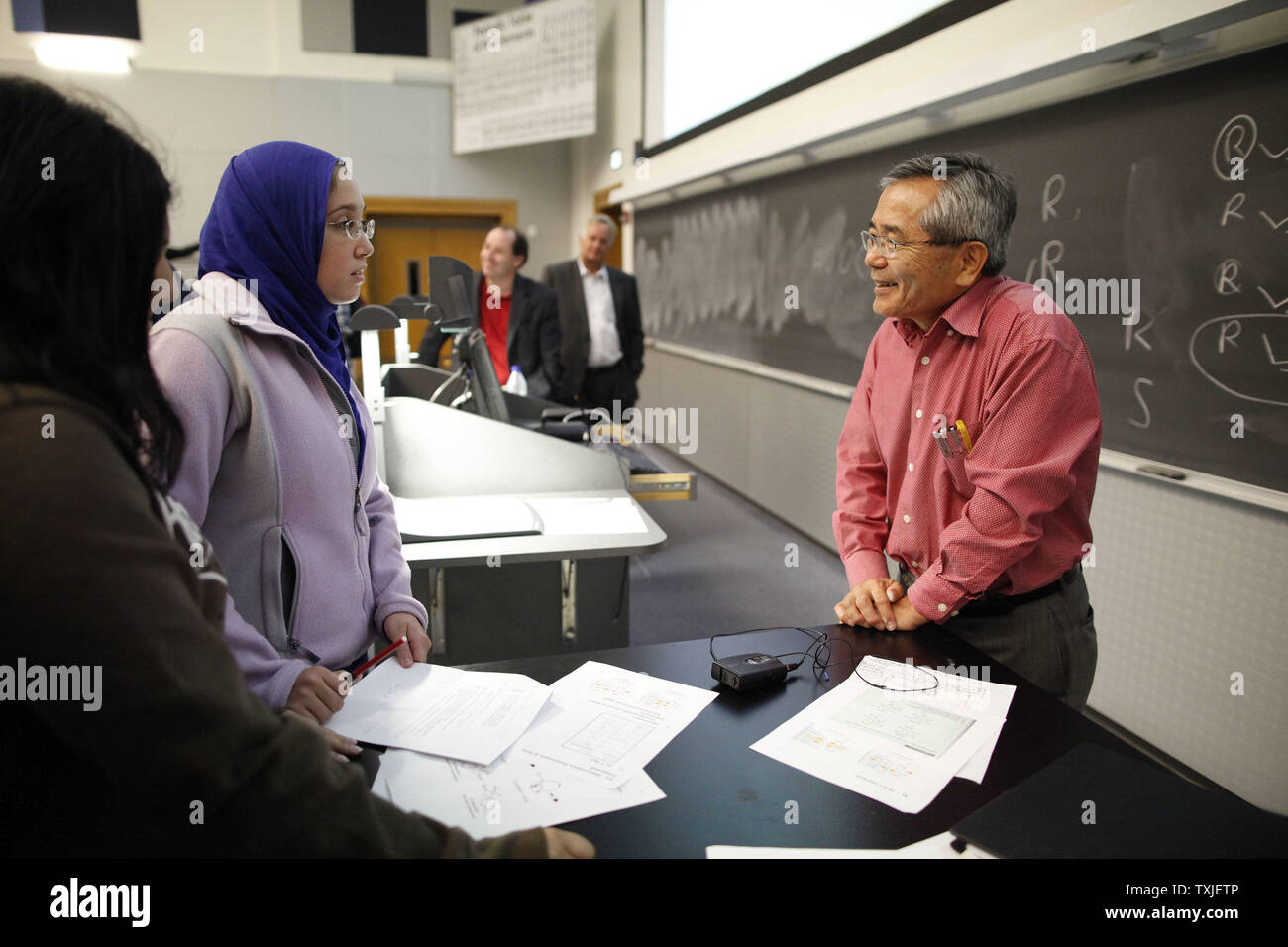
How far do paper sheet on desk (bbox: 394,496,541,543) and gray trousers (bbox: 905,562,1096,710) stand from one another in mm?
1084

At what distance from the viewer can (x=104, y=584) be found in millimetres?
568

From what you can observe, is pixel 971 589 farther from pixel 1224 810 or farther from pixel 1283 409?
pixel 1283 409

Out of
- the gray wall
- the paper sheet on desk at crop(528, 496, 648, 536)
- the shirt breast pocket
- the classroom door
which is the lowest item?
the paper sheet on desk at crop(528, 496, 648, 536)

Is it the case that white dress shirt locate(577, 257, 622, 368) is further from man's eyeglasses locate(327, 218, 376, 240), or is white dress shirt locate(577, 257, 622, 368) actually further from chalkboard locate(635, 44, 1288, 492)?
man's eyeglasses locate(327, 218, 376, 240)

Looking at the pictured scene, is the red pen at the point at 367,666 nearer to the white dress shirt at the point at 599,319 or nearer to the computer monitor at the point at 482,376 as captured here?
the computer monitor at the point at 482,376

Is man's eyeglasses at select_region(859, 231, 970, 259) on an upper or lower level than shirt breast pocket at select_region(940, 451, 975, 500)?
upper

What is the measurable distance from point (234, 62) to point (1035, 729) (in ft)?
27.8

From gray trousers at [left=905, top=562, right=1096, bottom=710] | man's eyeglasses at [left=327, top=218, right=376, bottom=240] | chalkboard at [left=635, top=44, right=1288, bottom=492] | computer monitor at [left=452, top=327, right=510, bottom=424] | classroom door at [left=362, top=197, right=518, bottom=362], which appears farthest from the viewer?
classroom door at [left=362, top=197, right=518, bottom=362]

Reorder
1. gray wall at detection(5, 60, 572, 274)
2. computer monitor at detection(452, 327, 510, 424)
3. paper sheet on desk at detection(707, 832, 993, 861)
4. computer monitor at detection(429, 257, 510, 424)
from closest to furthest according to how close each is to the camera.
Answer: paper sheet on desk at detection(707, 832, 993, 861) → computer monitor at detection(429, 257, 510, 424) → computer monitor at detection(452, 327, 510, 424) → gray wall at detection(5, 60, 572, 274)

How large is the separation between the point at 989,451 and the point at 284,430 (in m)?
1.07

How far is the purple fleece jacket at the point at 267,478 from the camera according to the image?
1.04 meters

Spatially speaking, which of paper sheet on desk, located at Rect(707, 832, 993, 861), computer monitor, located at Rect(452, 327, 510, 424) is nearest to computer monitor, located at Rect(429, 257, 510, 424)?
computer monitor, located at Rect(452, 327, 510, 424)

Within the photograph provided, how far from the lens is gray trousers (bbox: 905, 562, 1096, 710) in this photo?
1421mm

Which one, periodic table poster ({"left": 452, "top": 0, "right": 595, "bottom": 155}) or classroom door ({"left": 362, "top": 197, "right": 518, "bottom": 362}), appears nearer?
periodic table poster ({"left": 452, "top": 0, "right": 595, "bottom": 155})
